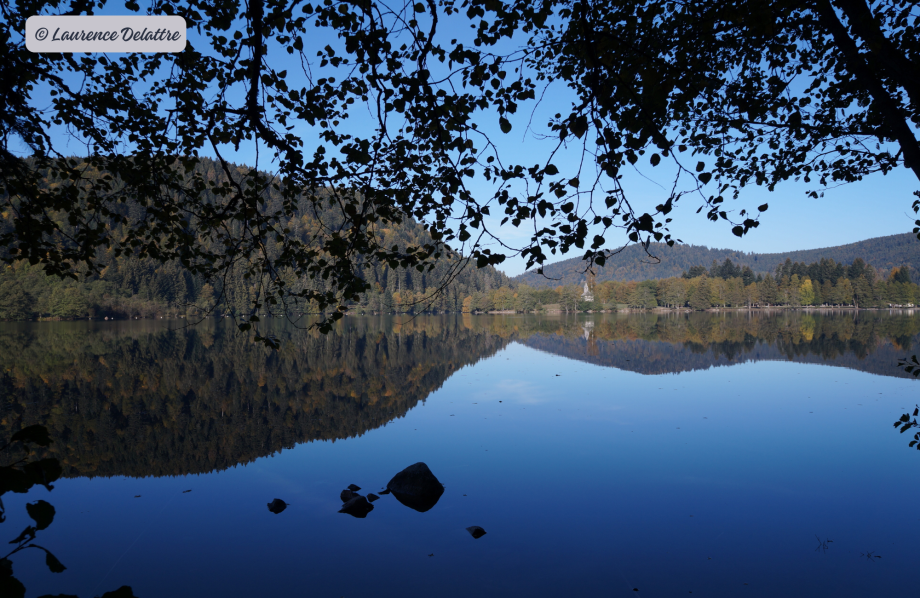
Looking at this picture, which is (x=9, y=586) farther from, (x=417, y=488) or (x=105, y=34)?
(x=417, y=488)

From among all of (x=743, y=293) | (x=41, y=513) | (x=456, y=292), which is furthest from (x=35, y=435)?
(x=743, y=293)

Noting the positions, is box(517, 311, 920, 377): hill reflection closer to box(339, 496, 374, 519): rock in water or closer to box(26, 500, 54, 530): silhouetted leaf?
box(339, 496, 374, 519): rock in water

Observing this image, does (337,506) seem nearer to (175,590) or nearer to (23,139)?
(175,590)

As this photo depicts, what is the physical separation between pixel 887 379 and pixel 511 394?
1881 centimetres

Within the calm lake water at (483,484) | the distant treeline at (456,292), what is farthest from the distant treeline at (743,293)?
the calm lake water at (483,484)

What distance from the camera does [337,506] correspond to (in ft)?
37.6

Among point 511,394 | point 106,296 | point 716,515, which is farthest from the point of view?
point 106,296

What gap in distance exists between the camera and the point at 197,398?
22766 millimetres

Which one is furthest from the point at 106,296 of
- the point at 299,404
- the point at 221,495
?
the point at 221,495

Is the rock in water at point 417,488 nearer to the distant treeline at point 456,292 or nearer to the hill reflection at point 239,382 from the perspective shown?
the hill reflection at point 239,382

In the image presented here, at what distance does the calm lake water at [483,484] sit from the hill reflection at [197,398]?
0.52 feet

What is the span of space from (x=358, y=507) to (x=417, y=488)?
137 cm

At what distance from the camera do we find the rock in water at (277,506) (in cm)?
1127

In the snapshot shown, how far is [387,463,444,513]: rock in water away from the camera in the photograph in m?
11.4
